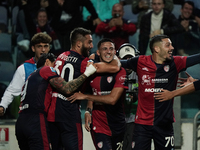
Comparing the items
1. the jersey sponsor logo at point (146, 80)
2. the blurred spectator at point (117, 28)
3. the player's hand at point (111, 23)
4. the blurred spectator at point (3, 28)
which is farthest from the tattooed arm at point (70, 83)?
the blurred spectator at point (3, 28)

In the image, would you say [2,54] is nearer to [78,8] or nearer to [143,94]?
[78,8]

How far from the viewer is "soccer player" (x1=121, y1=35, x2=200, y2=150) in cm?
493

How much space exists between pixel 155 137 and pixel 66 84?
1382 mm

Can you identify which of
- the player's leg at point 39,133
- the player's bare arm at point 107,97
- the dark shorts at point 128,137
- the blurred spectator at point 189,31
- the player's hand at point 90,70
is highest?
the blurred spectator at point 189,31

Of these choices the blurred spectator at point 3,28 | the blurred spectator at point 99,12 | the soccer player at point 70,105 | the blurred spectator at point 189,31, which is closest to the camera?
the soccer player at point 70,105

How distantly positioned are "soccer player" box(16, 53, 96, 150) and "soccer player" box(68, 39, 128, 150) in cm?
48

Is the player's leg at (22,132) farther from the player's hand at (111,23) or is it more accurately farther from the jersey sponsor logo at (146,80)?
the player's hand at (111,23)

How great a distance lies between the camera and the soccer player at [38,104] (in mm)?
4488

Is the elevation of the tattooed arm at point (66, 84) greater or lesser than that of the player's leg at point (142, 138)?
greater

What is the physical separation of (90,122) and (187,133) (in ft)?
8.01

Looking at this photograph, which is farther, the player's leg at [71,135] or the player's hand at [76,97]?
the player's hand at [76,97]

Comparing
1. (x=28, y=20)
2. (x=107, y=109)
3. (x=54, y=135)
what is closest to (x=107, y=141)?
(x=107, y=109)

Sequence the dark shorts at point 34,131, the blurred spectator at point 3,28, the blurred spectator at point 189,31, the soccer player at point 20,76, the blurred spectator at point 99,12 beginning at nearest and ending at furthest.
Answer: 1. the dark shorts at point 34,131
2. the soccer player at point 20,76
3. the blurred spectator at point 189,31
4. the blurred spectator at point 99,12
5. the blurred spectator at point 3,28

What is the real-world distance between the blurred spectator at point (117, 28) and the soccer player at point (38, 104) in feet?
9.43
